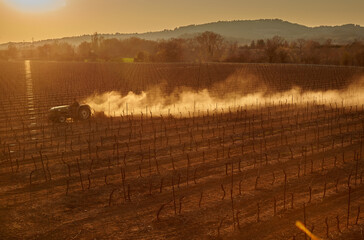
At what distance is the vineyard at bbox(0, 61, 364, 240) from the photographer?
8758 millimetres

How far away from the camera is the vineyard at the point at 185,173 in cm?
876

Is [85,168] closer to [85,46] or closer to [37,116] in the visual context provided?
[37,116]

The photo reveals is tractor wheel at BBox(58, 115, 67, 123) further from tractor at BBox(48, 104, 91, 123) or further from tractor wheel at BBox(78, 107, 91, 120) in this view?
tractor wheel at BBox(78, 107, 91, 120)

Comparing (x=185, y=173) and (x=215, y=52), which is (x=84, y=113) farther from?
(x=215, y=52)

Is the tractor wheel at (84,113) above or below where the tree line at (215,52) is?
below

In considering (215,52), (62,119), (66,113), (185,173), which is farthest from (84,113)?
(215,52)

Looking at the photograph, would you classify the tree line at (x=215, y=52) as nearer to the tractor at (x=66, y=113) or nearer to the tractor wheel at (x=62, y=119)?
the tractor at (x=66, y=113)

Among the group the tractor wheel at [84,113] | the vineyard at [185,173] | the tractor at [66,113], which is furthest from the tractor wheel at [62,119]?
the tractor wheel at [84,113]

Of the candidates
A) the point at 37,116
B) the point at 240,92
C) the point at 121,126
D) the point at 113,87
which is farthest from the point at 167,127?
the point at 113,87

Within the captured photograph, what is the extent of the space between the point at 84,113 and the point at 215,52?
82081 mm

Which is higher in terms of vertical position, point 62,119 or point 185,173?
point 62,119

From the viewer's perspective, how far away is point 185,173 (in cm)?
1212

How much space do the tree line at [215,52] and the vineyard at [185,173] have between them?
46.9 m

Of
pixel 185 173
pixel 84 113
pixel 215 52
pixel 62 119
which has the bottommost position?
pixel 185 173
